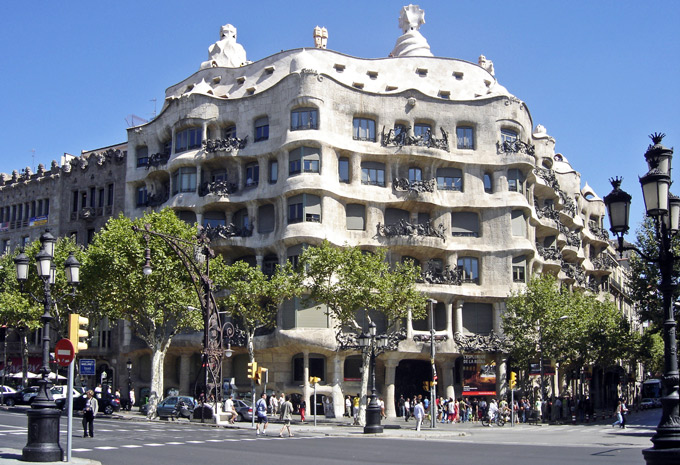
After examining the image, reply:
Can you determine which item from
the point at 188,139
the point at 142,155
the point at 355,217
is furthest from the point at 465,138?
the point at 142,155

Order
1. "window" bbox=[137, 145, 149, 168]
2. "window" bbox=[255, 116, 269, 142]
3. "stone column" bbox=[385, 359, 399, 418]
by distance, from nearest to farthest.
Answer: "stone column" bbox=[385, 359, 399, 418] → "window" bbox=[255, 116, 269, 142] → "window" bbox=[137, 145, 149, 168]

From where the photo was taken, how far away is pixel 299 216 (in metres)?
50.6

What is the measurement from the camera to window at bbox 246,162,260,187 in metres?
54.6

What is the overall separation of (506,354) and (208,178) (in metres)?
24.4

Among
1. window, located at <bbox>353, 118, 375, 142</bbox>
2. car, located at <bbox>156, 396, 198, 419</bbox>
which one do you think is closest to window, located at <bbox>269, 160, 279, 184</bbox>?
window, located at <bbox>353, 118, 375, 142</bbox>

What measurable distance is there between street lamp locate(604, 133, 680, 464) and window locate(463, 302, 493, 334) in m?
41.5

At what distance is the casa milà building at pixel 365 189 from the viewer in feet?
167

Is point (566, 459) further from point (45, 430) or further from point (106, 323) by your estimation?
point (106, 323)

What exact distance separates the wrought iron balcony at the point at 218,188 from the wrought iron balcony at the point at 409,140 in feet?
36.1

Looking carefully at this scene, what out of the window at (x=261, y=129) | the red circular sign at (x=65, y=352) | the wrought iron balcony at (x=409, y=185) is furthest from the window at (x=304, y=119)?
the red circular sign at (x=65, y=352)

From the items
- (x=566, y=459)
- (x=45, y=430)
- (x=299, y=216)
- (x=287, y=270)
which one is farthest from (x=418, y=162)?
(x=45, y=430)

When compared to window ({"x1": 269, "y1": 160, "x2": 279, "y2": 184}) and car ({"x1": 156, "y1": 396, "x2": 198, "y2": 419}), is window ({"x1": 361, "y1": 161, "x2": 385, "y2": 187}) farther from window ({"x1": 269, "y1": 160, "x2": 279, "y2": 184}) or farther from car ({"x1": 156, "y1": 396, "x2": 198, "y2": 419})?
car ({"x1": 156, "y1": 396, "x2": 198, "y2": 419})

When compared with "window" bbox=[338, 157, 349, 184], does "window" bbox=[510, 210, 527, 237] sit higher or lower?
lower

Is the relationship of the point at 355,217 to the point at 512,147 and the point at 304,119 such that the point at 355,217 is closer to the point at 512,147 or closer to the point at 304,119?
the point at 304,119
